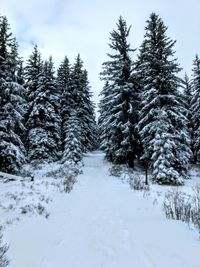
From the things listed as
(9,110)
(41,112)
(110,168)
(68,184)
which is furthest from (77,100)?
(68,184)

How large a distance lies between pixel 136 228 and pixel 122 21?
85.5 feet

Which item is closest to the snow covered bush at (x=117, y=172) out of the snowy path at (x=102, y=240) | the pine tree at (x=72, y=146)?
the pine tree at (x=72, y=146)

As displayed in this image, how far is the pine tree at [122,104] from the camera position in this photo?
23209 millimetres

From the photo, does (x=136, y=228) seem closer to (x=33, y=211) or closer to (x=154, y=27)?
(x=33, y=211)

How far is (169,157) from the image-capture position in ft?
54.3

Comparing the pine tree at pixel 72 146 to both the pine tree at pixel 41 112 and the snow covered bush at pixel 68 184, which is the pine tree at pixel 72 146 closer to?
the pine tree at pixel 41 112

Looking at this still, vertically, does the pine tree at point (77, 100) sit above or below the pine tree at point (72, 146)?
above

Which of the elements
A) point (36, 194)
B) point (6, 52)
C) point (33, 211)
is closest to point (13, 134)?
point (6, 52)

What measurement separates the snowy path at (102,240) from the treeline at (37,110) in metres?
12.1

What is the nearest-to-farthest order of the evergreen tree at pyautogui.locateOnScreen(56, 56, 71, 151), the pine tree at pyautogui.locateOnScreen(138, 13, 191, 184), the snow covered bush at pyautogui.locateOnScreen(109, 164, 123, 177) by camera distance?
the pine tree at pyautogui.locateOnScreen(138, 13, 191, 184) → the snow covered bush at pyautogui.locateOnScreen(109, 164, 123, 177) → the evergreen tree at pyautogui.locateOnScreen(56, 56, 71, 151)

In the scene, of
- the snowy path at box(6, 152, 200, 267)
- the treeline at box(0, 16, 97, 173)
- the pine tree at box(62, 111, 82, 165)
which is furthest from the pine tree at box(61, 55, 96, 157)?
the snowy path at box(6, 152, 200, 267)

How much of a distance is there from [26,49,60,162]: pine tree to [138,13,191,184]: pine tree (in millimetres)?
11431

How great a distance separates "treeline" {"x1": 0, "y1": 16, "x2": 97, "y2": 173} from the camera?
18484mm

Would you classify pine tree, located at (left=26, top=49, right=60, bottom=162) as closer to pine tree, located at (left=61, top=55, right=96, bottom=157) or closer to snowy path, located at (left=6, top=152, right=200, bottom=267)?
pine tree, located at (left=61, top=55, right=96, bottom=157)
